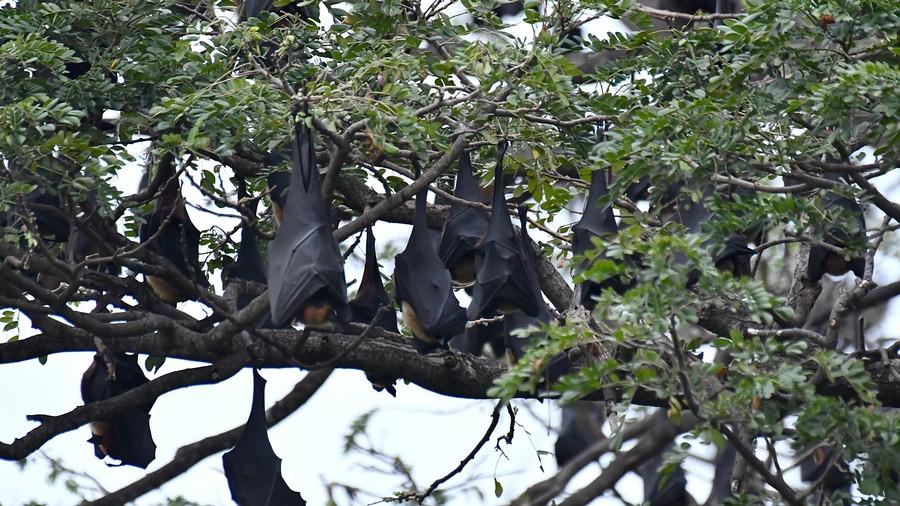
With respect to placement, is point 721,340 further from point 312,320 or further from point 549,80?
point 312,320

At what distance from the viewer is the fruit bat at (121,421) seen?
6207 millimetres

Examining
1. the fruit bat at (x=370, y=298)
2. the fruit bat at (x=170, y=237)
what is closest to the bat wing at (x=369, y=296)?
the fruit bat at (x=370, y=298)

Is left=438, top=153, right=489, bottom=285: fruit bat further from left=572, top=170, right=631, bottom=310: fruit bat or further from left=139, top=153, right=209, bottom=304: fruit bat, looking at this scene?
left=139, top=153, right=209, bottom=304: fruit bat

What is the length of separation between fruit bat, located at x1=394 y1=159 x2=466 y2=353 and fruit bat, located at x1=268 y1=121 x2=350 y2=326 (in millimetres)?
591

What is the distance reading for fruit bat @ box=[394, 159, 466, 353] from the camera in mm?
5492

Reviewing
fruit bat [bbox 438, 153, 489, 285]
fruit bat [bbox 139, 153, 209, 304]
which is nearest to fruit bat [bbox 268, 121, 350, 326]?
fruit bat [bbox 139, 153, 209, 304]

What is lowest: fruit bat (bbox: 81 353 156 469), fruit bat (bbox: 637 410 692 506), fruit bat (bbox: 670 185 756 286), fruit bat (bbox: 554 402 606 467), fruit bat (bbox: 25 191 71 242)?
fruit bat (bbox: 637 410 692 506)

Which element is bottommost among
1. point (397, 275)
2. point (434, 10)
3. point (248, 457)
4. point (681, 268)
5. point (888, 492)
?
point (248, 457)

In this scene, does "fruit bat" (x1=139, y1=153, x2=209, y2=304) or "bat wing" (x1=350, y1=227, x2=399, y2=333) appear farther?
"bat wing" (x1=350, y1=227, x2=399, y2=333)

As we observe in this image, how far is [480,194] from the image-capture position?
5.77 meters

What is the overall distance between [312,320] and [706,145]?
185 centimetres

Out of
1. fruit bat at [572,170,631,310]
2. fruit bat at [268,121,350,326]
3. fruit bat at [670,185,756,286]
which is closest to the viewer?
fruit bat at [268,121,350,326]

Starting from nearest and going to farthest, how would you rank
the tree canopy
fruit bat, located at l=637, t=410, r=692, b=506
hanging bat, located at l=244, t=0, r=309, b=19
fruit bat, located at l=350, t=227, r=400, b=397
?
the tree canopy, hanging bat, located at l=244, t=0, r=309, b=19, fruit bat, located at l=350, t=227, r=400, b=397, fruit bat, located at l=637, t=410, r=692, b=506

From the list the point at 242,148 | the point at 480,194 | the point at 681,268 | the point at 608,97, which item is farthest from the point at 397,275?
the point at 681,268
